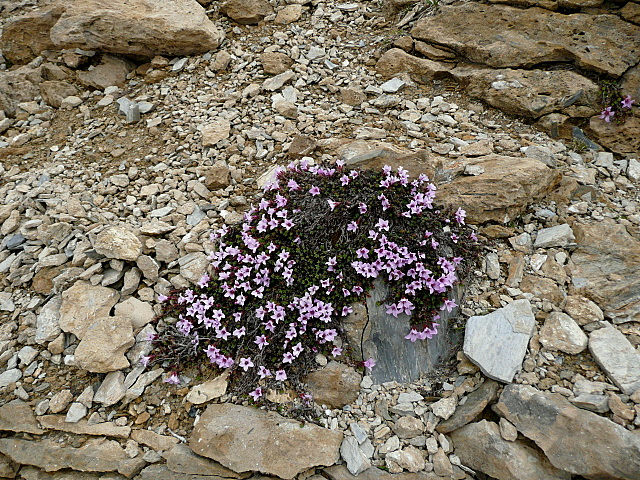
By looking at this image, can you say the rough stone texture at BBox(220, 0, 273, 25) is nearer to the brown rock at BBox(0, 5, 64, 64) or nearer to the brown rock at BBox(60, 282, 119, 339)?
the brown rock at BBox(0, 5, 64, 64)

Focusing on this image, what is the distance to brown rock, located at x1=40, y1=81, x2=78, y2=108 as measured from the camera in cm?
779

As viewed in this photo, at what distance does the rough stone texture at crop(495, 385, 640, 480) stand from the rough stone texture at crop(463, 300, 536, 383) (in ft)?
0.65

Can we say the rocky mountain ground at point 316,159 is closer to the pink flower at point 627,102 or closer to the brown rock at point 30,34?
the brown rock at point 30,34

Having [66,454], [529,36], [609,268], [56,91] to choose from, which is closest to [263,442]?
[66,454]

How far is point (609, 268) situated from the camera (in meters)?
4.59

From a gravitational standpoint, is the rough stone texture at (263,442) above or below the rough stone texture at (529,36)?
below

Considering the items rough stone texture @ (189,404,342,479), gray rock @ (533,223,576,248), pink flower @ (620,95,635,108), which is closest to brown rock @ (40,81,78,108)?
rough stone texture @ (189,404,342,479)

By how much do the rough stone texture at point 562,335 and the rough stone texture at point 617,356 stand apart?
0.32 ft

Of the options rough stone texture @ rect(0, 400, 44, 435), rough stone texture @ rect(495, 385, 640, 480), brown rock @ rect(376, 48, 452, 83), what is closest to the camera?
rough stone texture @ rect(495, 385, 640, 480)

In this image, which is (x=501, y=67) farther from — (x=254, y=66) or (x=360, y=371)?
(x=360, y=371)

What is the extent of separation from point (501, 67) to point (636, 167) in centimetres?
227

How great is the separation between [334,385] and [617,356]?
2503mm

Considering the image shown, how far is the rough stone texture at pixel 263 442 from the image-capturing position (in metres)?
3.95

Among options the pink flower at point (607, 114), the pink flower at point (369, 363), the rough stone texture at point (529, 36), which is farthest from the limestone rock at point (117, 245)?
the pink flower at point (607, 114)
